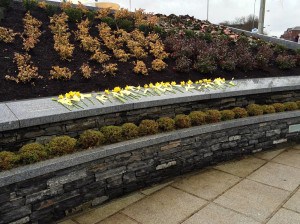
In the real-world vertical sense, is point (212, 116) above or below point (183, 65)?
below

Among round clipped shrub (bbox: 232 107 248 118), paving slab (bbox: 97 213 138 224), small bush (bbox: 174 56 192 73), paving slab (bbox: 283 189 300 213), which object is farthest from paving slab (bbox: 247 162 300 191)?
small bush (bbox: 174 56 192 73)

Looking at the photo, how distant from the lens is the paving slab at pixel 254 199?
13.8 feet

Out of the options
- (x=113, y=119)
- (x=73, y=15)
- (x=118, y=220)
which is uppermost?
(x=73, y=15)

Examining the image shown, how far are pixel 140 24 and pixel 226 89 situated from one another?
3.90 m

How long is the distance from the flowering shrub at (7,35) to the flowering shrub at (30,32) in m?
0.25

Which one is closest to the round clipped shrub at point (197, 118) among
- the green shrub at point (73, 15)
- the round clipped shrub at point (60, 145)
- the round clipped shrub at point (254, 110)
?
the round clipped shrub at point (254, 110)

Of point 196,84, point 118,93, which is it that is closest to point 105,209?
point 118,93

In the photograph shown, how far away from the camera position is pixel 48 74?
5.79m

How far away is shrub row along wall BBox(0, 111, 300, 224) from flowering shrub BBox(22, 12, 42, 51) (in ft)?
11.2

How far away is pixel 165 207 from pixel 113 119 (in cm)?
157

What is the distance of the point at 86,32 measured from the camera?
7.63m

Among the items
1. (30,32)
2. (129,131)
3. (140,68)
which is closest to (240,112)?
(140,68)

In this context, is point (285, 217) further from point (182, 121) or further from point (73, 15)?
point (73, 15)

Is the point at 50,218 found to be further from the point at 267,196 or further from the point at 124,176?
the point at 267,196
